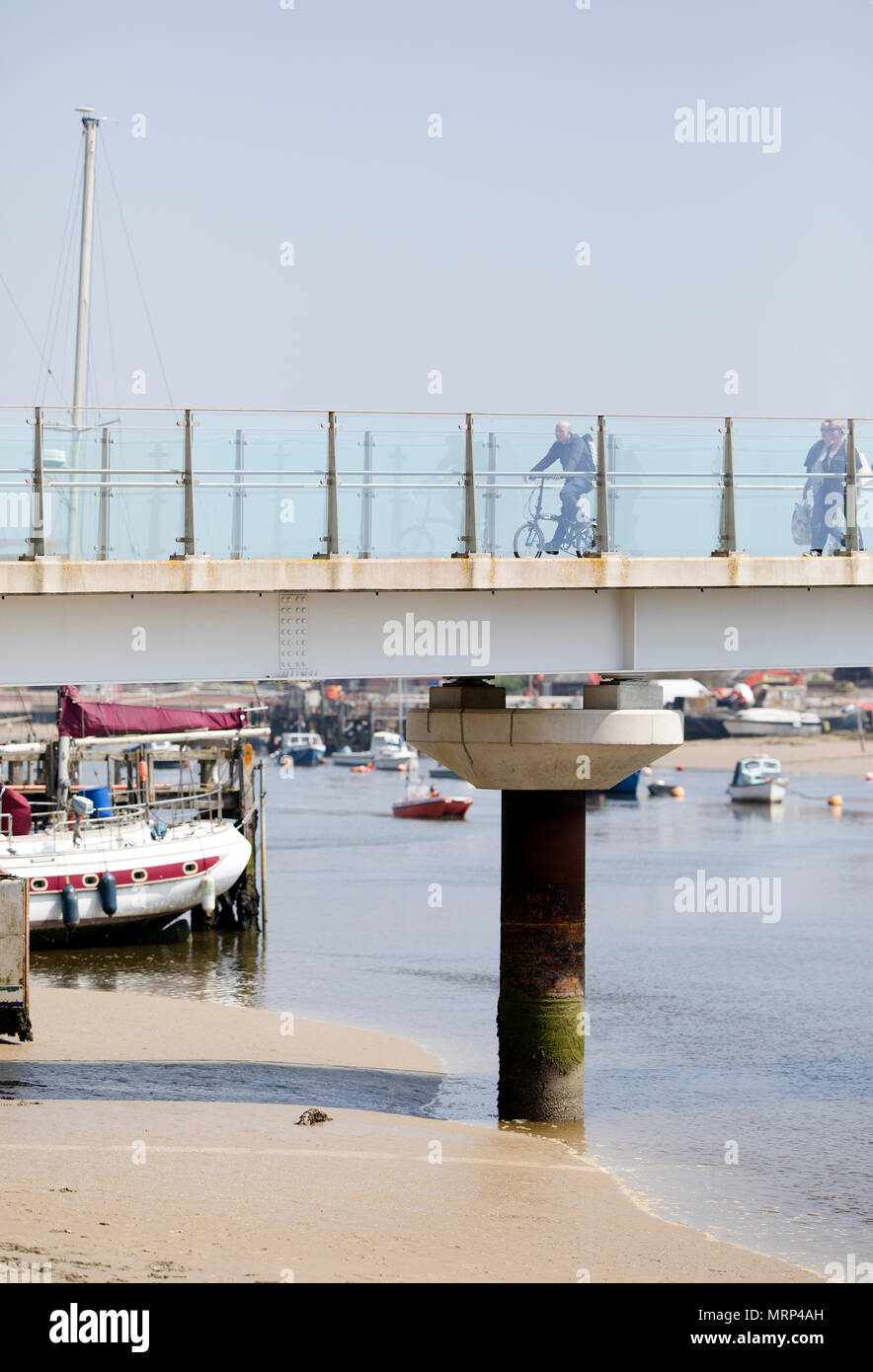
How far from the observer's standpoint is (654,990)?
31578 millimetres

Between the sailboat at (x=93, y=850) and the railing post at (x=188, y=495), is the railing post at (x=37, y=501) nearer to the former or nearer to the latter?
the railing post at (x=188, y=495)

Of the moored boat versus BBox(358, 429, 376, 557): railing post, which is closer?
BBox(358, 429, 376, 557): railing post

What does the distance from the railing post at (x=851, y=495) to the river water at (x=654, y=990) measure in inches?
284

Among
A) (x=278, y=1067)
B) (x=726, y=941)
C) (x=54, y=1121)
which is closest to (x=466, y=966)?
(x=726, y=941)

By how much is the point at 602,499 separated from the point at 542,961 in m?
5.53

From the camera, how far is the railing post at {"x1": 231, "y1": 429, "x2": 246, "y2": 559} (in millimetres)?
17875

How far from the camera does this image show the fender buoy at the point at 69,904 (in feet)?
116

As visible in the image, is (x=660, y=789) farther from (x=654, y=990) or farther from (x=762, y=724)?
(x=654, y=990)

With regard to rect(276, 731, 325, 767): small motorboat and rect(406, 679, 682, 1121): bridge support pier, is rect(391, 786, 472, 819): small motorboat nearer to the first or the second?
rect(276, 731, 325, 767): small motorboat

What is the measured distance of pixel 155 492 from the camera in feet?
58.3

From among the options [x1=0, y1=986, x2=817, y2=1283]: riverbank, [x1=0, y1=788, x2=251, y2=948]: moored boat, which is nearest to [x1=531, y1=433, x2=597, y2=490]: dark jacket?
[x1=0, y1=986, x2=817, y2=1283]: riverbank

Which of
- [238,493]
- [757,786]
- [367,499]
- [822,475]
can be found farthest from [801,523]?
[757,786]

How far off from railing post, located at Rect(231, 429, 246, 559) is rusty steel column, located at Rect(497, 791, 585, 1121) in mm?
4852
